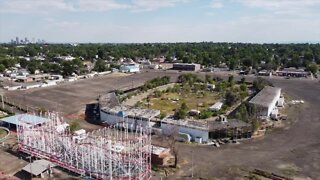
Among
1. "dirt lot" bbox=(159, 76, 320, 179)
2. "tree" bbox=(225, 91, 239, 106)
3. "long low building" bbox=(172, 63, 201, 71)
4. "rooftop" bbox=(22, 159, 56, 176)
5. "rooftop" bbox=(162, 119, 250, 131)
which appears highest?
"long low building" bbox=(172, 63, 201, 71)

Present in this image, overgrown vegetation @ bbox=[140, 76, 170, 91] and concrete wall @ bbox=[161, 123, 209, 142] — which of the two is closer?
concrete wall @ bbox=[161, 123, 209, 142]

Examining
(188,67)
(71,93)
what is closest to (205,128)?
(71,93)

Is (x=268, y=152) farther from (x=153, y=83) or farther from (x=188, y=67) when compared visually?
(x=188, y=67)

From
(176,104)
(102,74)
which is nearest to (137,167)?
(176,104)

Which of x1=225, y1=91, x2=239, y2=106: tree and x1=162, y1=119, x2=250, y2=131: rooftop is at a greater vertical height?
x1=225, y1=91, x2=239, y2=106: tree

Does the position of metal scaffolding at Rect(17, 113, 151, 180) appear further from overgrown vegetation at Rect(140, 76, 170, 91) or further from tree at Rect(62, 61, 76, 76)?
tree at Rect(62, 61, 76, 76)

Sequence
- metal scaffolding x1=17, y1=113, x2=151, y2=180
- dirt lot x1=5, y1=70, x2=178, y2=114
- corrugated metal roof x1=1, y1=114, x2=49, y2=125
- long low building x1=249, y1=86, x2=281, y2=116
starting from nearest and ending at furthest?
metal scaffolding x1=17, y1=113, x2=151, y2=180
corrugated metal roof x1=1, y1=114, x2=49, y2=125
long low building x1=249, y1=86, x2=281, y2=116
dirt lot x1=5, y1=70, x2=178, y2=114

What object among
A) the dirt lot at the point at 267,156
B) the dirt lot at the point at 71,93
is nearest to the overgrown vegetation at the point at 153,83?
the dirt lot at the point at 71,93

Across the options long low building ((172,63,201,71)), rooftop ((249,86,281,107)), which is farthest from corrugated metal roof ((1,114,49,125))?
long low building ((172,63,201,71))
